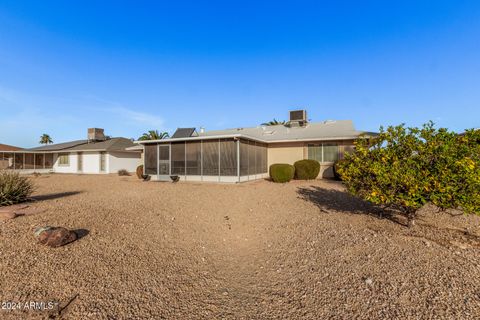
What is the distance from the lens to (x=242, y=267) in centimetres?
427

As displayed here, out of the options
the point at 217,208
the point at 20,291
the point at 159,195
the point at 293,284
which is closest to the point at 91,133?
the point at 159,195

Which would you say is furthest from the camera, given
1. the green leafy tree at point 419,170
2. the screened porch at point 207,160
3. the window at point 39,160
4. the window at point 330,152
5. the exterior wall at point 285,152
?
the window at point 39,160

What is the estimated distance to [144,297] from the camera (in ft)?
10.4

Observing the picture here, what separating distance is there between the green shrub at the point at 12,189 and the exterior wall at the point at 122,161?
1775 cm

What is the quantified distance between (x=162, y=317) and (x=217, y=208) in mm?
5014

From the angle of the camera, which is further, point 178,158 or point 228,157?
point 178,158

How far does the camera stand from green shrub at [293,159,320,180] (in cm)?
1421

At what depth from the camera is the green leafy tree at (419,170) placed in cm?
457

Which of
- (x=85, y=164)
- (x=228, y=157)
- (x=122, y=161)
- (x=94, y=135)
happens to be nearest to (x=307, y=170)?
(x=228, y=157)

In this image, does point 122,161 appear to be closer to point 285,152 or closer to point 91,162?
point 91,162

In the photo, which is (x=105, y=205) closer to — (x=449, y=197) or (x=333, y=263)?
(x=333, y=263)

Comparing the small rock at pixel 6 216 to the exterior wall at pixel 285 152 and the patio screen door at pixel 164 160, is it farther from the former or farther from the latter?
the exterior wall at pixel 285 152

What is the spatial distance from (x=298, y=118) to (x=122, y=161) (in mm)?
19268

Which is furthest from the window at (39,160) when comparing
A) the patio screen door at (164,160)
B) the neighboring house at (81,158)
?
the patio screen door at (164,160)
